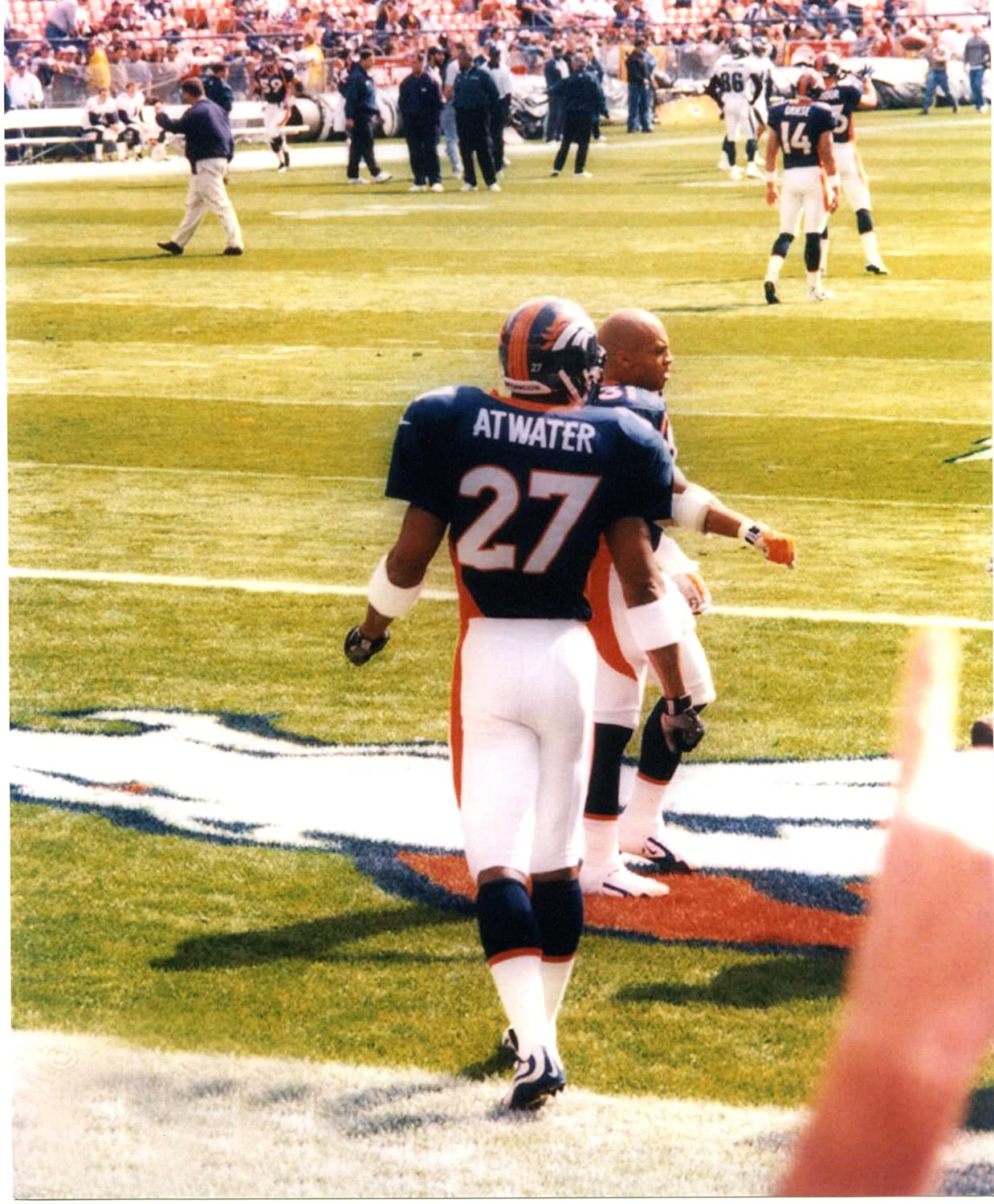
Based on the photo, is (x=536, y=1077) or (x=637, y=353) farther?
(x=637, y=353)

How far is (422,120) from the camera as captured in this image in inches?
878

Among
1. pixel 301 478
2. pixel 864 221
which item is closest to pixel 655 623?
pixel 301 478

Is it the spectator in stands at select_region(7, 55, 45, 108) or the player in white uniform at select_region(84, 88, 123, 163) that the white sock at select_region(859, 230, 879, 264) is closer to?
the spectator in stands at select_region(7, 55, 45, 108)

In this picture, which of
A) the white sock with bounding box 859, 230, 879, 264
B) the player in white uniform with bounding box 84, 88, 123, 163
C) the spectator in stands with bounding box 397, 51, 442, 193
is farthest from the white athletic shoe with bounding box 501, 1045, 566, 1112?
the player in white uniform with bounding box 84, 88, 123, 163

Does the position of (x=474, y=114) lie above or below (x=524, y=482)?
above

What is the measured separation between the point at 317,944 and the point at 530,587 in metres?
1.30

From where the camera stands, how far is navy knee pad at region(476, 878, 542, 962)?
3842mm

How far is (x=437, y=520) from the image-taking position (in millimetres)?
4016

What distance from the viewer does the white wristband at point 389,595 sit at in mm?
4141

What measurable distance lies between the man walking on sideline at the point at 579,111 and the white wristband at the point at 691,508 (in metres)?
19.8

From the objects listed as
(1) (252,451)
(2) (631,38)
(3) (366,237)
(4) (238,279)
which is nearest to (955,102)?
(2) (631,38)

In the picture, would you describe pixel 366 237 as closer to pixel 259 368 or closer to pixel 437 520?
pixel 259 368

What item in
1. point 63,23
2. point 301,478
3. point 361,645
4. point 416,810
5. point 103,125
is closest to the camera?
point 361,645

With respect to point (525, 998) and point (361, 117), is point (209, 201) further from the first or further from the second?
point (525, 998)
